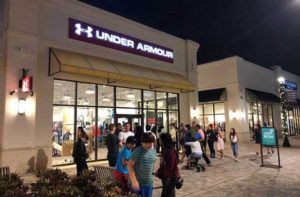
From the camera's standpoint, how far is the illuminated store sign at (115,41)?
13188mm

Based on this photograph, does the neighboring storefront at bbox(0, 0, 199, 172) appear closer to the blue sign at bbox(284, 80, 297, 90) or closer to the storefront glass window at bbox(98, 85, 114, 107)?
the storefront glass window at bbox(98, 85, 114, 107)

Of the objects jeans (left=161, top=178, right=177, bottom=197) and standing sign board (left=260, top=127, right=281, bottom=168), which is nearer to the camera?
jeans (left=161, top=178, right=177, bottom=197)

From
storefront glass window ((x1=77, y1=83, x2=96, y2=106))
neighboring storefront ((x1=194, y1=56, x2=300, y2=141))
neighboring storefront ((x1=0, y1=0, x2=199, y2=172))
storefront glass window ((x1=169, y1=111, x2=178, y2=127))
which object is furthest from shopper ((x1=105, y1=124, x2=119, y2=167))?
neighboring storefront ((x1=194, y1=56, x2=300, y2=141))

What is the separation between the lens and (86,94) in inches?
528

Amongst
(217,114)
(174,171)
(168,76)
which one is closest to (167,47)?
(168,76)

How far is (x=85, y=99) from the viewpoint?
13.3 m

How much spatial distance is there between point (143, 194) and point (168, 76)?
43.1ft

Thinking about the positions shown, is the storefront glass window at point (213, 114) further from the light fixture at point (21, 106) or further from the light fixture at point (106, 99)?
the light fixture at point (21, 106)

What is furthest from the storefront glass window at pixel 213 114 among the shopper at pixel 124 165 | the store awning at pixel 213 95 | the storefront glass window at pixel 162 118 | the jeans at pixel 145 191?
the jeans at pixel 145 191

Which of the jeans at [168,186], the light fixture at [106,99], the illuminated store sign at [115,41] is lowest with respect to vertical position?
the jeans at [168,186]

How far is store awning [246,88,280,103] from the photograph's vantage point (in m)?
25.6

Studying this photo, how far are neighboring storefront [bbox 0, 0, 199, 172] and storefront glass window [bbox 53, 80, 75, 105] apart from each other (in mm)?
43

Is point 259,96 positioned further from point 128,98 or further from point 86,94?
point 86,94

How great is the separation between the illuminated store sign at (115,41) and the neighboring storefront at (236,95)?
28.8 ft
